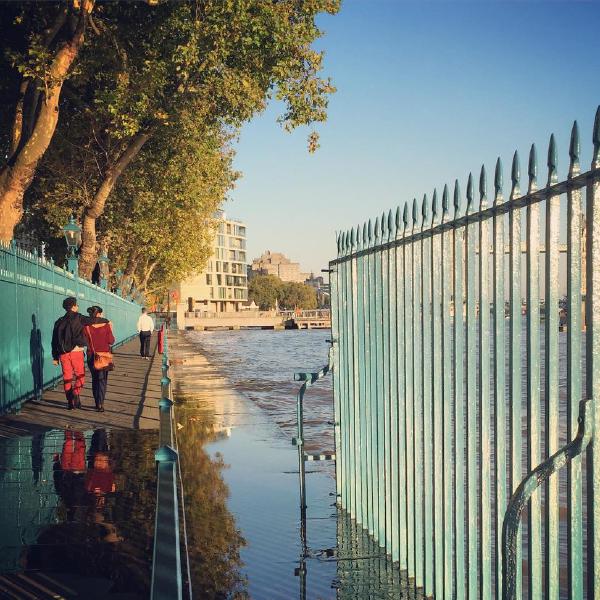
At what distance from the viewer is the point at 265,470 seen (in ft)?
35.2

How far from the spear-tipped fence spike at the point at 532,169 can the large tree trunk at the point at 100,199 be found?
894 inches

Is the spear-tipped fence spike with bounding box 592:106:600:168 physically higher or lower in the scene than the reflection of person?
higher

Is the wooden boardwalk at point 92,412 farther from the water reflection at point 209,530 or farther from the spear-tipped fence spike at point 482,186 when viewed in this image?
the spear-tipped fence spike at point 482,186

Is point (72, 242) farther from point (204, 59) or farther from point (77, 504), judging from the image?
point (77, 504)

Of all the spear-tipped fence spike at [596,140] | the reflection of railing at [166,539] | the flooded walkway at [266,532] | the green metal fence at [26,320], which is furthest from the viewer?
the green metal fence at [26,320]

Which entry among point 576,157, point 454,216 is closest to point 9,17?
point 454,216

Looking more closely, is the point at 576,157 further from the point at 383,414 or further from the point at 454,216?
the point at 383,414

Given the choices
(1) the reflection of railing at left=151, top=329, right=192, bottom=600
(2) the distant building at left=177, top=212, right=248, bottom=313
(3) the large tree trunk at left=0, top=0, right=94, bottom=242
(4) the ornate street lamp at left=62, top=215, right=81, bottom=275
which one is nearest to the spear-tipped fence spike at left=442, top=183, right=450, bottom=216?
(1) the reflection of railing at left=151, top=329, right=192, bottom=600

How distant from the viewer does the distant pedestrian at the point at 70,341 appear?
48.8 feet

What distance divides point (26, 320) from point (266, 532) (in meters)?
9.73

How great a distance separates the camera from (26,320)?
16125 millimetres

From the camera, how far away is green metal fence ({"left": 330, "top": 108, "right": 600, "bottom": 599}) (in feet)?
12.3

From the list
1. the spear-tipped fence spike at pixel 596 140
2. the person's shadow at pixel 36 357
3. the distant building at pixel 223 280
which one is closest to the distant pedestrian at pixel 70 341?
the person's shadow at pixel 36 357

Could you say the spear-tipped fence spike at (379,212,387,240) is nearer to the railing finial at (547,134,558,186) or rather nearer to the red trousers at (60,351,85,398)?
the railing finial at (547,134,558,186)
